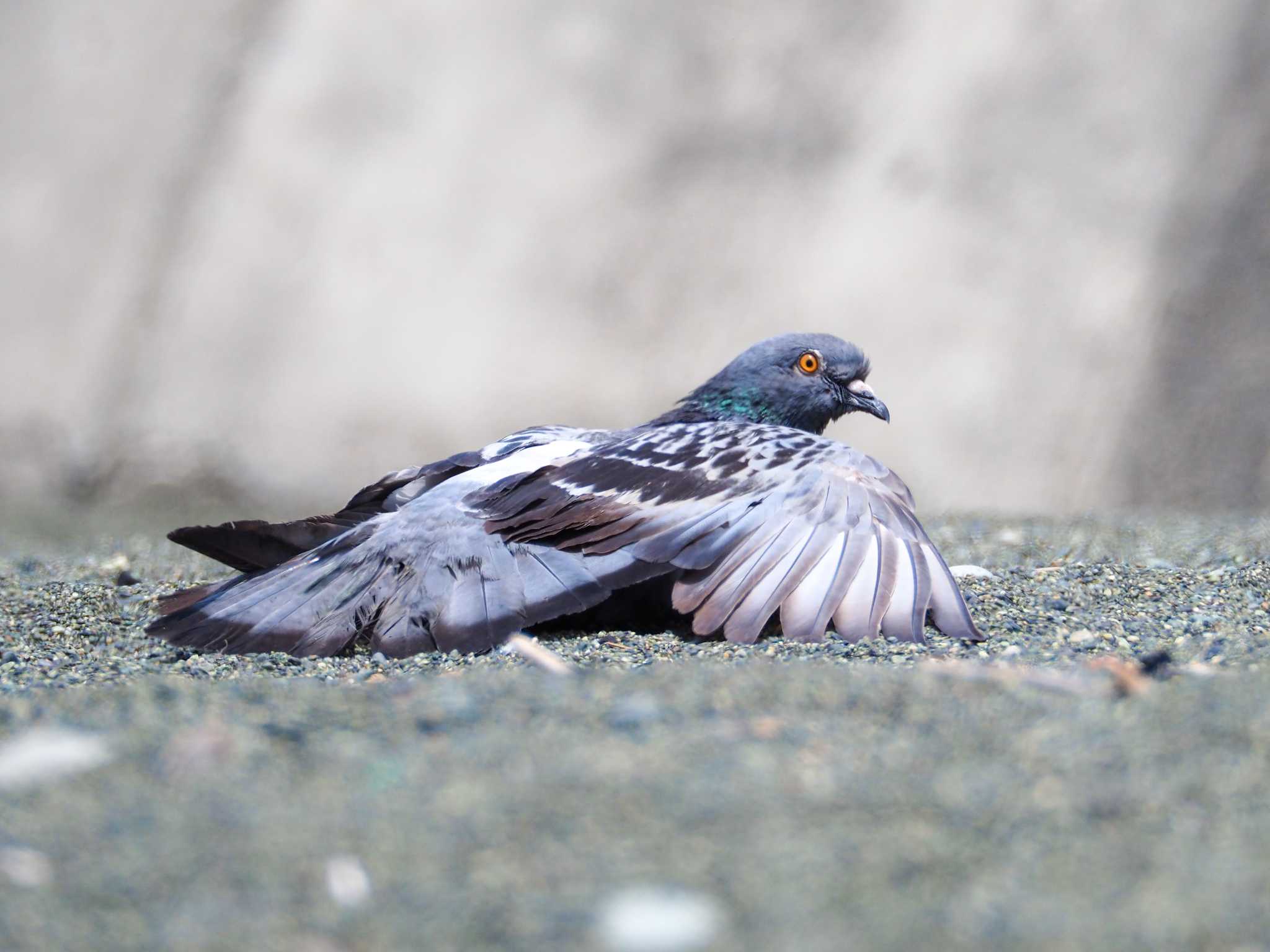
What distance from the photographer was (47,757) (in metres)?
2.30

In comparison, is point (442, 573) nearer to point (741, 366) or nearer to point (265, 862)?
point (741, 366)

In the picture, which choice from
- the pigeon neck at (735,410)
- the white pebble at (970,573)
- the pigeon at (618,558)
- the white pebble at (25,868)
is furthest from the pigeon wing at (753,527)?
the white pebble at (25,868)

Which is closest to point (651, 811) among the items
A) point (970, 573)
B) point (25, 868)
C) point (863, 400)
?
point (25, 868)

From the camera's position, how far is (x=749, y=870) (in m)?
1.88

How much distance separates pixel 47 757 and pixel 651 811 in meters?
1.05

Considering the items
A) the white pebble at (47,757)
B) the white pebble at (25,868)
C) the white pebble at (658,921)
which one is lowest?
the white pebble at (658,921)

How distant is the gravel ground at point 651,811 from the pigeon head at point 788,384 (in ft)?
8.80

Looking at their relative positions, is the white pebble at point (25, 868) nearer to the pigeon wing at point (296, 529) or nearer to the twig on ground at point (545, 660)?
the twig on ground at point (545, 660)

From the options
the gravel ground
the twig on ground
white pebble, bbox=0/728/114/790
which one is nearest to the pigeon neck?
the twig on ground

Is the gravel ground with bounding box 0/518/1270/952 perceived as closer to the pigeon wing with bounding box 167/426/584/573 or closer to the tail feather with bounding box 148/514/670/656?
the tail feather with bounding box 148/514/670/656

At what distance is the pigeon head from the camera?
5.62 m

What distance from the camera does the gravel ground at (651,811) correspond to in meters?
1.79

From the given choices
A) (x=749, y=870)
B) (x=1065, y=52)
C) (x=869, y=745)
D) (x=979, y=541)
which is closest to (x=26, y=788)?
(x=749, y=870)

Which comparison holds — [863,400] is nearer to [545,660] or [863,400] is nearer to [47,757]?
[545,660]
